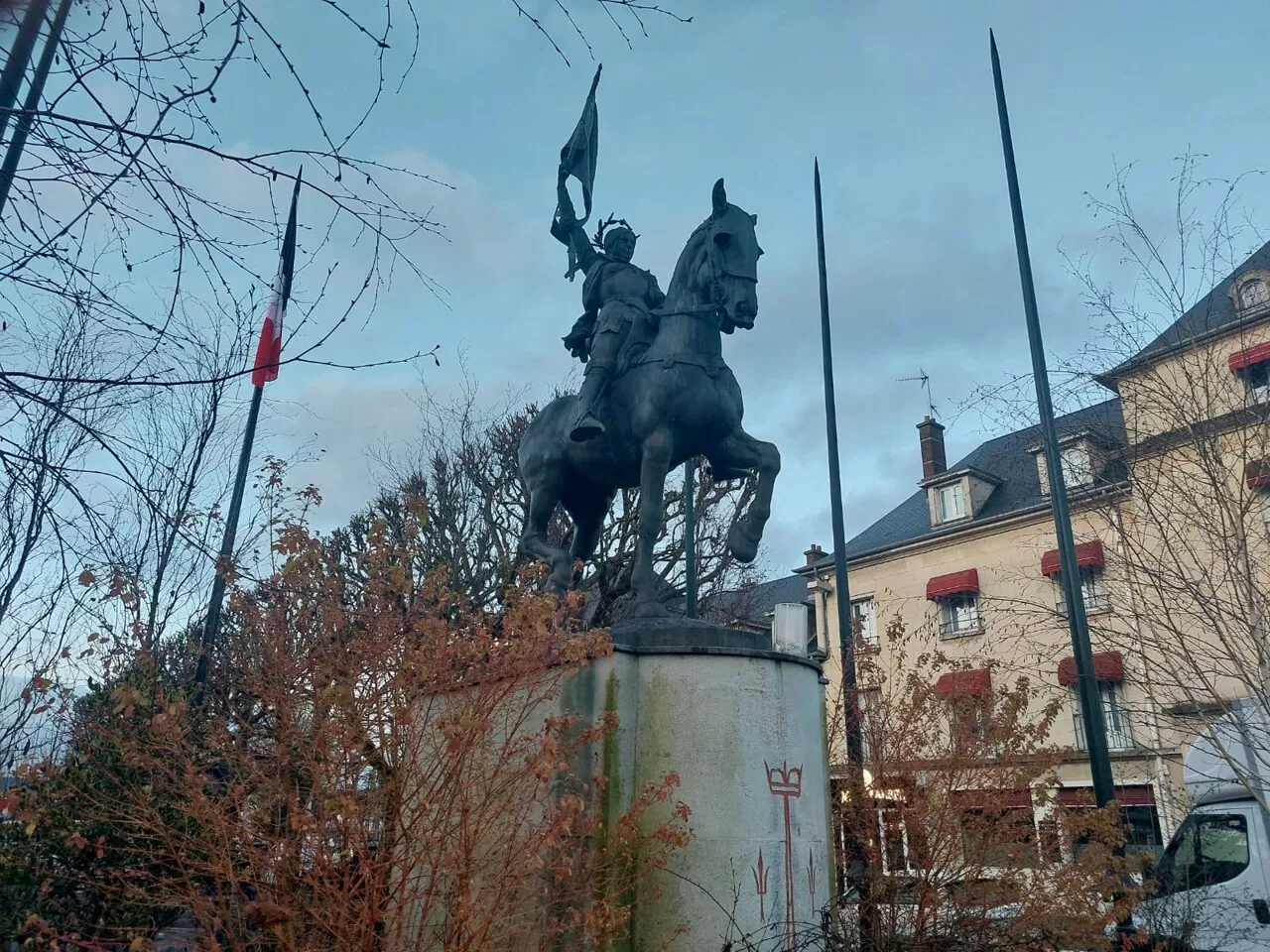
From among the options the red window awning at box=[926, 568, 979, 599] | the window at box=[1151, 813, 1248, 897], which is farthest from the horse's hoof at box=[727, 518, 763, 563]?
the red window awning at box=[926, 568, 979, 599]

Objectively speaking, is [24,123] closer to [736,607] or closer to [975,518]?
[736,607]

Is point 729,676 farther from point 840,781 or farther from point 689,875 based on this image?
point 840,781

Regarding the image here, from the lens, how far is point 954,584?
26.7 metres

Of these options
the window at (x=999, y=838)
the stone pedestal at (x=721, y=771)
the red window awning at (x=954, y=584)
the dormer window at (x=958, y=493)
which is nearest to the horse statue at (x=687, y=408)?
the stone pedestal at (x=721, y=771)

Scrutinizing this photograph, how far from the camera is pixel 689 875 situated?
15.4 feet

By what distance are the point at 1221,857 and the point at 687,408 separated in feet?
25.4

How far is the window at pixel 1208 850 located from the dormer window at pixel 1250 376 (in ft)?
13.6

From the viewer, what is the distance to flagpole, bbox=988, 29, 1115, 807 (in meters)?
8.01

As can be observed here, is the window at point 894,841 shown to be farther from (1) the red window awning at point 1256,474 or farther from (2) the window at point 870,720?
(1) the red window awning at point 1256,474

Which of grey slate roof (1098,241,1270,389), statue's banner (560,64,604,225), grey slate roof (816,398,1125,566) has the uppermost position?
grey slate roof (816,398,1125,566)

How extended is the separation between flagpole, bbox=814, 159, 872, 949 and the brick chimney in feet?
58.8

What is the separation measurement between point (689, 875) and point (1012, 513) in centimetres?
2375

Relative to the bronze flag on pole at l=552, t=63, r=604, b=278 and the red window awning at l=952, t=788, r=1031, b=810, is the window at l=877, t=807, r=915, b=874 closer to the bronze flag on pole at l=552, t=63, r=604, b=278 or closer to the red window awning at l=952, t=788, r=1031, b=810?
the red window awning at l=952, t=788, r=1031, b=810

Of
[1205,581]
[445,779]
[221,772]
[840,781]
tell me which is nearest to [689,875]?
[445,779]
